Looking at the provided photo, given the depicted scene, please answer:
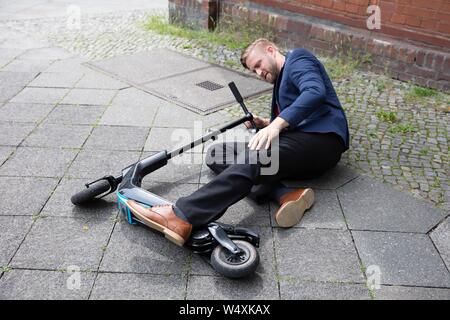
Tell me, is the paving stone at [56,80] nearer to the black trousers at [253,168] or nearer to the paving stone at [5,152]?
the paving stone at [5,152]

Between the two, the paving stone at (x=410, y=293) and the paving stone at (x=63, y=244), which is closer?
the paving stone at (x=410, y=293)

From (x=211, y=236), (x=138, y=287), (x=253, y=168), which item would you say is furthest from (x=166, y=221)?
(x=253, y=168)

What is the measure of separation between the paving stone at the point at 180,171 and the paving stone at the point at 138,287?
3.66 feet

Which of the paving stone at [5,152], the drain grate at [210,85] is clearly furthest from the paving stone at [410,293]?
the drain grate at [210,85]

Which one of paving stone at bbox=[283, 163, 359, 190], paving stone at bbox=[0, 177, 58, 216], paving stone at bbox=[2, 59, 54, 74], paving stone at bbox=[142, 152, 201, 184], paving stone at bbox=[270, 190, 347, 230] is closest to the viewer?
paving stone at bbox=[270, 190, 347, 230]

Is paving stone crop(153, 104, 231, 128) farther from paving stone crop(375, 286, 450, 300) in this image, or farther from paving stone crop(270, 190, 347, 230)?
paving stone crop(375, 286, 450, 300)

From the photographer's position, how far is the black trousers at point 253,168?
2764 mm

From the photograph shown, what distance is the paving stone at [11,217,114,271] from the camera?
2.76 metres

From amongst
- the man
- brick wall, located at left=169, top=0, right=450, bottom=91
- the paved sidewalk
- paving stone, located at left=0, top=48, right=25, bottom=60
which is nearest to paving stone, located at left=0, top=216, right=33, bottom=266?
the paved sidewalk

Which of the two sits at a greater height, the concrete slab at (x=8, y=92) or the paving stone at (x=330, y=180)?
the paving stone at (x=330, y=180)

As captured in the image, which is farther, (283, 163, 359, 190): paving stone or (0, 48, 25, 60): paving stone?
(0, 48, 25, 60): paving stone

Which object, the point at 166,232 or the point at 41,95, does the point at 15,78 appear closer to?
the point at 41,95

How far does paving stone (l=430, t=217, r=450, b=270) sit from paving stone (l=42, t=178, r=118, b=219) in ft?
7.15
